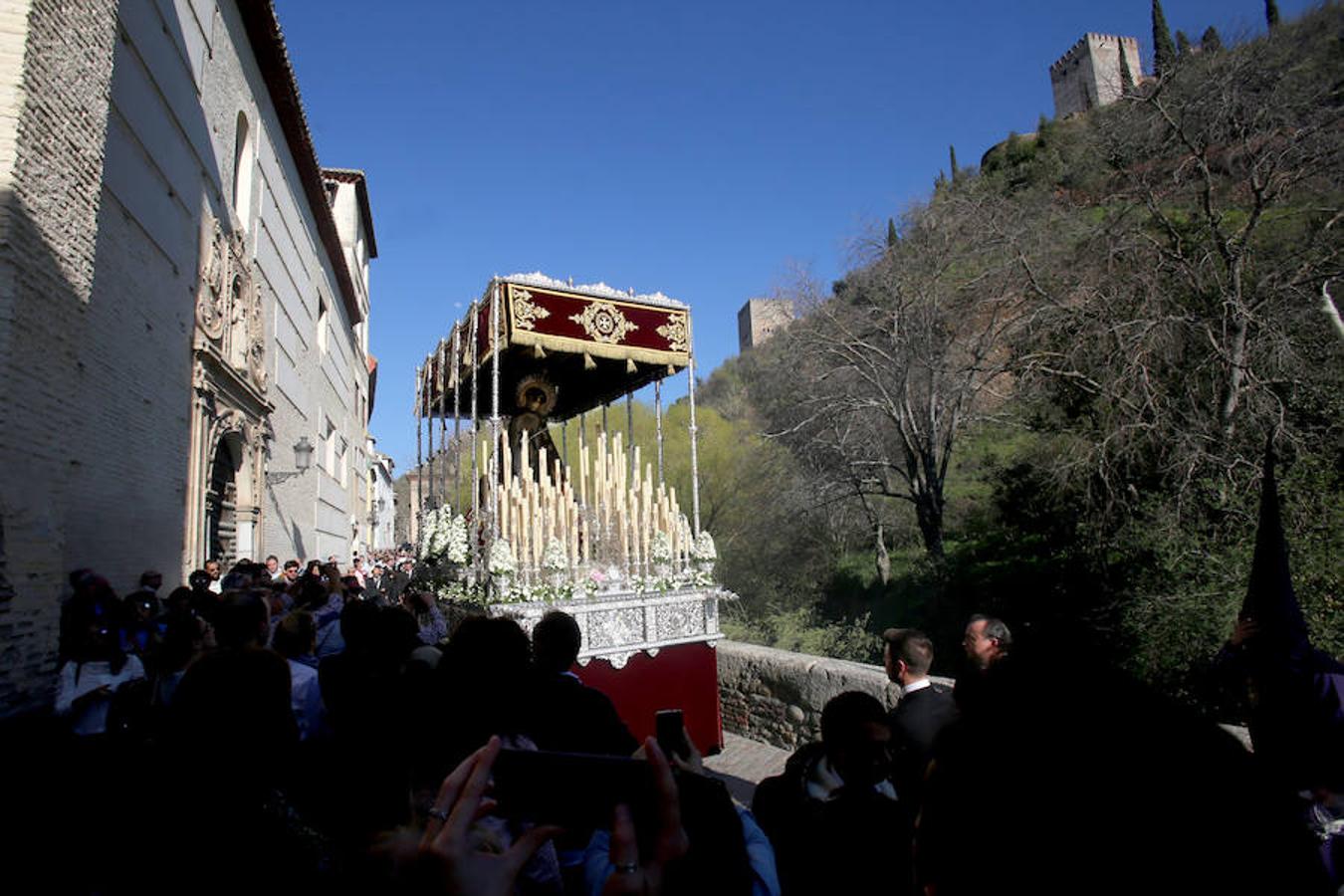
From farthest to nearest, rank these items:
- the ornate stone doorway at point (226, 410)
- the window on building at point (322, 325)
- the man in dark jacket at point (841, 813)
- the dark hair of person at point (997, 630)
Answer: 1. the window on building at point (322, 325)
2. the ornate stone doorway at point (226, 410)
3. the dark hair of person at point (997, 630)
4. the man in dark jacket at point (841, 813)

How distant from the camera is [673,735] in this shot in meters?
1.59

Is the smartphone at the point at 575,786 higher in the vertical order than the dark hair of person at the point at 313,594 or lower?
lower

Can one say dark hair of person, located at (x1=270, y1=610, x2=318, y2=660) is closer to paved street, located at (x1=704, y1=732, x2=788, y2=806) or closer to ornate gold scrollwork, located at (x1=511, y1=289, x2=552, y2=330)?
paved street, located at (x1=704, y1=732, x2=788, y2=806)

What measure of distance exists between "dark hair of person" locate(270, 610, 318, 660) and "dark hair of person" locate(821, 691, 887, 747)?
2717 millimetres

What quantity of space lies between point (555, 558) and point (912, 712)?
18.6 ft

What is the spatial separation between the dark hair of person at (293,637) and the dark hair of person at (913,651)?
9.25ft

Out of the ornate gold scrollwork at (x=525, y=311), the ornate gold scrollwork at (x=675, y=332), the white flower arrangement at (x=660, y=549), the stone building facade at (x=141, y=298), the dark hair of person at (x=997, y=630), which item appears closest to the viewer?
the dark hair of person at (x=997, y=630)

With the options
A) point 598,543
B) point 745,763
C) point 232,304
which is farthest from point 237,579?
point 745,763

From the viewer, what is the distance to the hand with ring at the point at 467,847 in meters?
1.13

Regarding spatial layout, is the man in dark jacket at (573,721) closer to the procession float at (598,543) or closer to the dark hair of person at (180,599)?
the dark hair of person at (180,599)

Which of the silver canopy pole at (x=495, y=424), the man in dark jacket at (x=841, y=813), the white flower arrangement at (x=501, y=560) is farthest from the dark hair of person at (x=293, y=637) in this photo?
the silver canopy pole at (x=495, y=424)

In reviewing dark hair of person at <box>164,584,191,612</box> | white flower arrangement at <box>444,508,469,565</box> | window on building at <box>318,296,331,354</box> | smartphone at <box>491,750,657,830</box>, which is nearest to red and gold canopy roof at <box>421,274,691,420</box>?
white flower arrangement at <box>444,508,469,565</box>

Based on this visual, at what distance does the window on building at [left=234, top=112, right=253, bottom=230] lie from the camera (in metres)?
12.0

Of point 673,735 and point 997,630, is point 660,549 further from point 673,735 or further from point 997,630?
point 673,735
